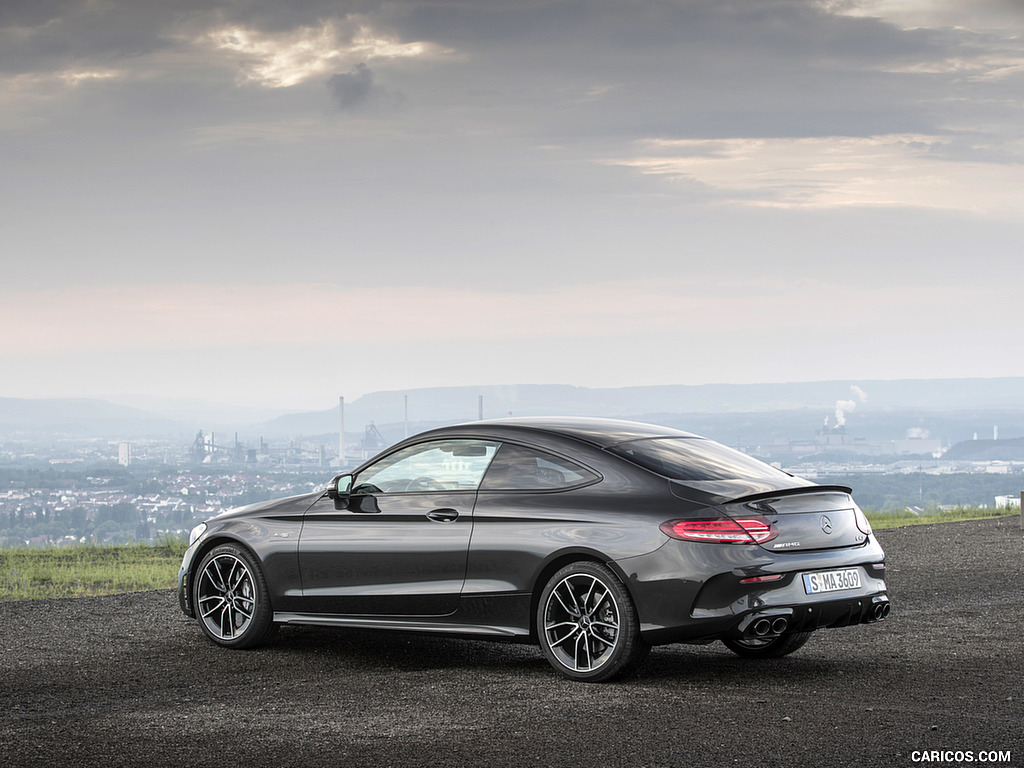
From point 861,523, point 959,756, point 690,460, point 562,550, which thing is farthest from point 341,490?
point 959,756

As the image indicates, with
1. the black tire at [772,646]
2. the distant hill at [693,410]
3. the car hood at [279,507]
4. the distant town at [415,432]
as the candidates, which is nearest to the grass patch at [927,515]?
the distant town at [415,432]

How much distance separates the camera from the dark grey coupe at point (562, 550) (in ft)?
22.1

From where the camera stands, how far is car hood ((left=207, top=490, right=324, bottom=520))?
8.45m

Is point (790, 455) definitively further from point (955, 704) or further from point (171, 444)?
point (955, 704)

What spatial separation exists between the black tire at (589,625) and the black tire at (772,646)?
51.1 inches

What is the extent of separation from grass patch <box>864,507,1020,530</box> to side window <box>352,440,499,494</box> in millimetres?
13969

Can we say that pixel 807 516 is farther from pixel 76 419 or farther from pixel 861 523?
pixel 76 419

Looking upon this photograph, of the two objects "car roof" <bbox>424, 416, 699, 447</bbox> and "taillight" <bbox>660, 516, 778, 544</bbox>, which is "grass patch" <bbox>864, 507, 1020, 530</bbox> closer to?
"car roof" <bbox>424, 416, 699, 447</bbox>

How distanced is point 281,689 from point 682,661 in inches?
99.2

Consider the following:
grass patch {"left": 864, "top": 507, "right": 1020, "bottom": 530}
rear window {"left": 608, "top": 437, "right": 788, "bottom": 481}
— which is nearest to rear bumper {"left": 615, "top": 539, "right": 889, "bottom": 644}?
rear window {"left": 608, "top": 437, "right": 788, "bottom": 481}

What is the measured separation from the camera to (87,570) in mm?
15453

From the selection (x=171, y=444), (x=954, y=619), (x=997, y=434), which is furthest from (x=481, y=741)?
(x=997, y=434)

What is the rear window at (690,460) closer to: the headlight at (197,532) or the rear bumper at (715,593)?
the rear bumper at (715,593)

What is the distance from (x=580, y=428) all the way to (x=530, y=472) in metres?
0.51
